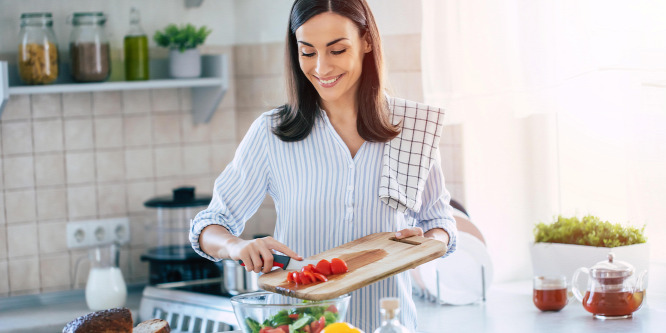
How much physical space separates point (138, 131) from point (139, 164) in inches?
4.2

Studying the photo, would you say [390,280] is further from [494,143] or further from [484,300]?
[494,143]

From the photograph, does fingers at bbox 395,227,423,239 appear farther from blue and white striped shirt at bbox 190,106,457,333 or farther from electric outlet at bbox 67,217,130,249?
electric outlet at bbox 67,217,130,249

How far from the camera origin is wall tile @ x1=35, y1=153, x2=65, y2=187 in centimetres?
266

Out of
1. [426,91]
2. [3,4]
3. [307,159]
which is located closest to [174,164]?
[3,4]

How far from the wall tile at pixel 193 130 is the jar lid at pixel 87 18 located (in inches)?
17.5

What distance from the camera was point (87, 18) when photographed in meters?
2.58

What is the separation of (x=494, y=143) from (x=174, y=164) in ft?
3.54

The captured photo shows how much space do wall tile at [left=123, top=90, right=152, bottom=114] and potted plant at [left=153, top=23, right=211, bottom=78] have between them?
0.39ft

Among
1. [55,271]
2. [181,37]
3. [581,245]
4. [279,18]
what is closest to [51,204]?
[55,271]

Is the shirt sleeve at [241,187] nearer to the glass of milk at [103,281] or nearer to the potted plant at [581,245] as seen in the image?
the potted plant at [581,245]

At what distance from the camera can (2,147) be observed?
8.56 ft

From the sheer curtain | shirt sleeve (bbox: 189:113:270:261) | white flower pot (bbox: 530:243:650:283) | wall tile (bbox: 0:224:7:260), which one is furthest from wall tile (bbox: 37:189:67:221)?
white flower pot (bbox: 530:243:650:283)

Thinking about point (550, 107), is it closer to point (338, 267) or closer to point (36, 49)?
point (338, 267)

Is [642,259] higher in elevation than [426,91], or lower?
lower
